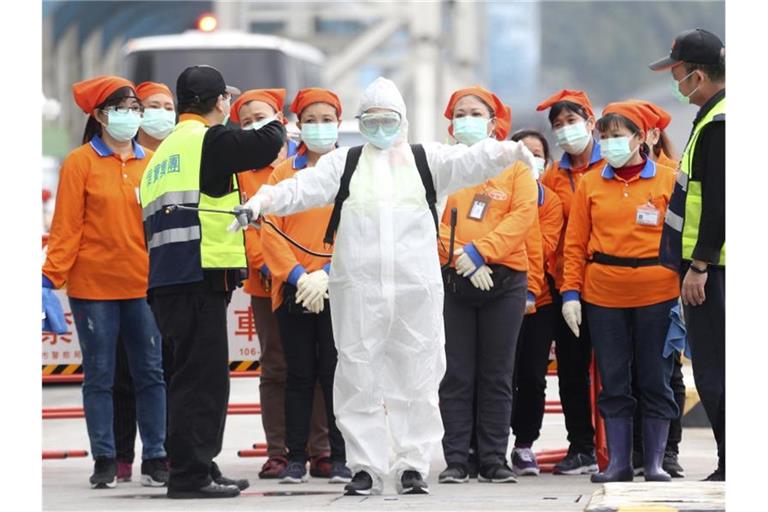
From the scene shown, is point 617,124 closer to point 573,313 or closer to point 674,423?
point 573,313

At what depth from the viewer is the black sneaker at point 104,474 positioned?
31.2 feet

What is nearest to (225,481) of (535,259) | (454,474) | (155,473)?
(155,473)

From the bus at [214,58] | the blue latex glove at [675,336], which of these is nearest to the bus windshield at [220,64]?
the bus at [214,58]

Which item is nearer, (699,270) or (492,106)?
(699,270)

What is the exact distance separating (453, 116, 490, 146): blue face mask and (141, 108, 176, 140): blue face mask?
1.44 m

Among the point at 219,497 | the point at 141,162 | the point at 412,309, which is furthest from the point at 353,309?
the point at 141,162

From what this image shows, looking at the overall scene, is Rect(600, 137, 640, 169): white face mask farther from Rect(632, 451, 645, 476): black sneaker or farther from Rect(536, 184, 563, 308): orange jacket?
Rect(632, 451, 645, 476): black sneaker

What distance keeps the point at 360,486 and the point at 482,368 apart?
1.29m

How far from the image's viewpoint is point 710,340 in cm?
815

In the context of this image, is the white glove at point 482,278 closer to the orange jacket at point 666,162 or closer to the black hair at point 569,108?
the orange jacket at point 666,162

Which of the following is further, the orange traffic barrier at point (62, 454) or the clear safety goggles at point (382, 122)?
the orange traffic barrier at point (62, 454)

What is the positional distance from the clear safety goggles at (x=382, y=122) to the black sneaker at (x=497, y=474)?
1.86 m
